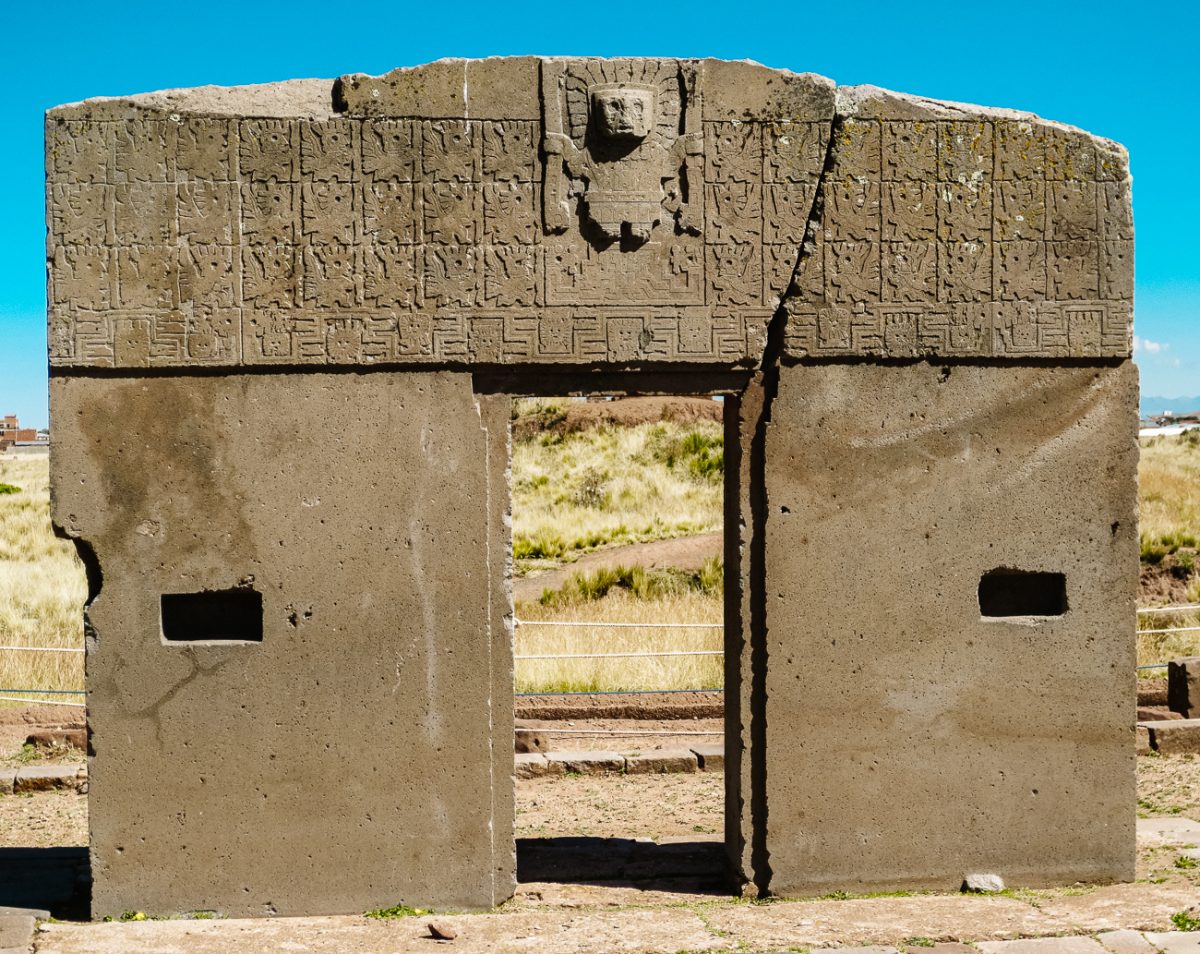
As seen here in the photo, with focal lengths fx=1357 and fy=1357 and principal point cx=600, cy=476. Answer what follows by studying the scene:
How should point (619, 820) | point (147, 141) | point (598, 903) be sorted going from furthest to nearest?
point (619, 820) → point (598, 903) → point (147, 141)

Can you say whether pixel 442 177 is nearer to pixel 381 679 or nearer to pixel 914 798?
pixel 381 679

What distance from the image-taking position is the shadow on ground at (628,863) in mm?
6078

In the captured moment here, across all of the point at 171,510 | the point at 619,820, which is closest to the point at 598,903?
the point at 619,820

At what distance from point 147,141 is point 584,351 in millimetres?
1906

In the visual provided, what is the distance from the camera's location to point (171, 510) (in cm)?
540

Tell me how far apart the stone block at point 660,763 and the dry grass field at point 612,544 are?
6.34 feet

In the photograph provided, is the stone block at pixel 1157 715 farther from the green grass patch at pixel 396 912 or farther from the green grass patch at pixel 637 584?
the green grass patch at pixel 396 912

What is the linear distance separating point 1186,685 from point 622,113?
6.74 m

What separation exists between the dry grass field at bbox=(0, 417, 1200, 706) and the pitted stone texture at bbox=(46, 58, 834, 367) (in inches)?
234

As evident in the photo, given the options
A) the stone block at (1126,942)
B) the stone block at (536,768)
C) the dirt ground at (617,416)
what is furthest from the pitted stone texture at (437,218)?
the dirt ground at (617,416)

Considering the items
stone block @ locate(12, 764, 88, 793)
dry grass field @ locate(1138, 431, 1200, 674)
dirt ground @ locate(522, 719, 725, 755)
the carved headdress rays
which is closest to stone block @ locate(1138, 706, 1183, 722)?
dry grass field @ locate(1138, 431, 1200, 674)

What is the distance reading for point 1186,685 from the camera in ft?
32.1

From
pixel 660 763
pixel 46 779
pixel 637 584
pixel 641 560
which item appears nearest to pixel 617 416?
pixel 641 560

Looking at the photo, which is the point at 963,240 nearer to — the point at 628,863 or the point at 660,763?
the point at 628,863
